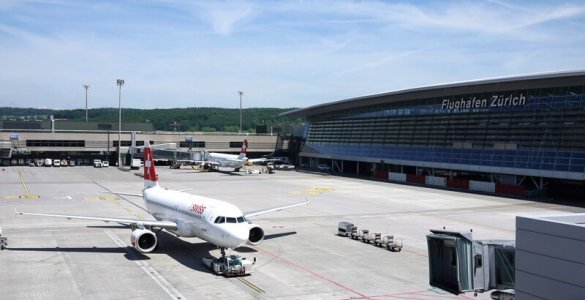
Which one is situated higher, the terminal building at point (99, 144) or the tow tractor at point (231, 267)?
the terminal building at point (99, 144)

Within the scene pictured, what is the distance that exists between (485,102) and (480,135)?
4.93m

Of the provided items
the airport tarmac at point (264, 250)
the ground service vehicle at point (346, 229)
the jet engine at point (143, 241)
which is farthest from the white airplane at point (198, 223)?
the ground service vehicle at point (346, 229)

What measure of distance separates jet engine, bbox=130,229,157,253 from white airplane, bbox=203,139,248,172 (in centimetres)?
7749

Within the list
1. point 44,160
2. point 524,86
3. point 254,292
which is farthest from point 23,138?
point 254,292

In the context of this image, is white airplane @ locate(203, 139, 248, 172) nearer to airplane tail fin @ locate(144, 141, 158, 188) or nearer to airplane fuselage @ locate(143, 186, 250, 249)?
airplane tail fin @ locate(144, 141, 158, 188)

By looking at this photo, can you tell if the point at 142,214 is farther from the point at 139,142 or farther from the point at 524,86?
the point at 139,142

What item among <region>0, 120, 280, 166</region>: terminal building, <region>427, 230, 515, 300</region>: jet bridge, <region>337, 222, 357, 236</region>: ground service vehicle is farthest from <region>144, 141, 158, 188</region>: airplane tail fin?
<region>0, 120, 280, 166</region>: terminal building

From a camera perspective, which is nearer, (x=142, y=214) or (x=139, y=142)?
(x=142, y=214)

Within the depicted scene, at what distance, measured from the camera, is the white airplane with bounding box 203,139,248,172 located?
115 m

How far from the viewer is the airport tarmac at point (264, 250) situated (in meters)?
28.4

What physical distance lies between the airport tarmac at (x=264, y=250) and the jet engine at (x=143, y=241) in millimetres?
564

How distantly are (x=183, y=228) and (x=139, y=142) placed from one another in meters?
115

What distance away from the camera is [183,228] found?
37.1 m

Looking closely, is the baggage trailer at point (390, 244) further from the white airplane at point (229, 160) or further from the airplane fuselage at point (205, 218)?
the white airplane at point (229, 160)
